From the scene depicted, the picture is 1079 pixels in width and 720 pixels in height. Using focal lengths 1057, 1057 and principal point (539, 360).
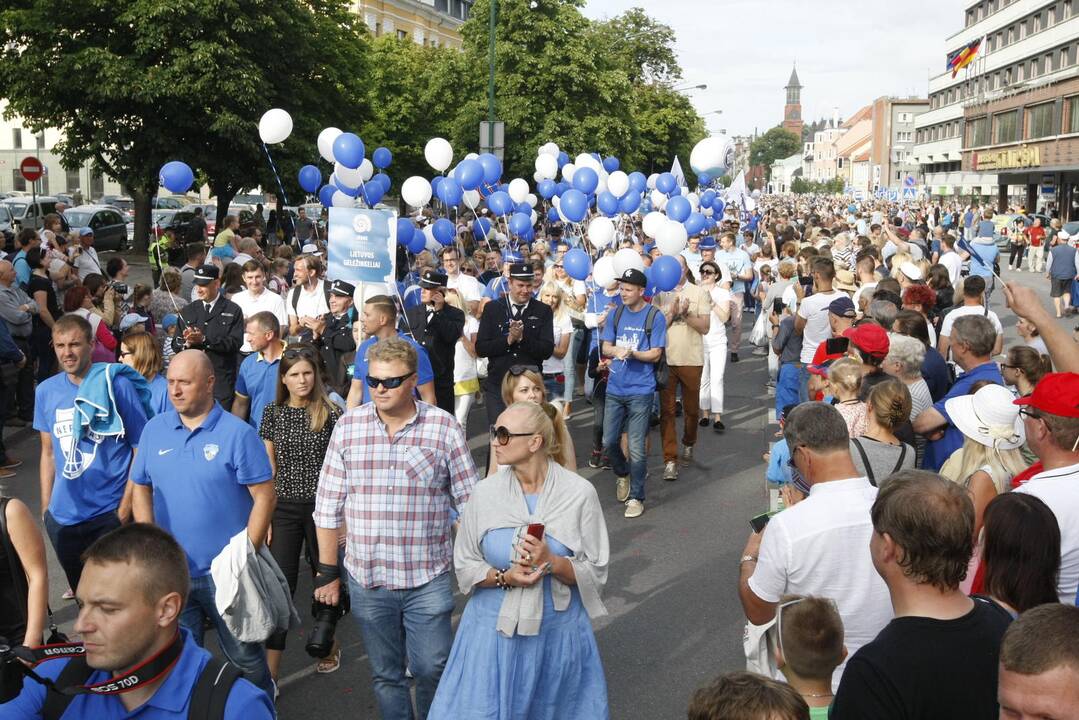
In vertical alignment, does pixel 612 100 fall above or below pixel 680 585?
above

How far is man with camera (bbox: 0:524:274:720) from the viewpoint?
2.38m

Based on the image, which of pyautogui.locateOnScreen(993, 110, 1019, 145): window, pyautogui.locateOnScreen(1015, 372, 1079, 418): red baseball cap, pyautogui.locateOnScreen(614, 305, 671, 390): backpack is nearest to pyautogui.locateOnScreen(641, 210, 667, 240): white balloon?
pyautogui.locateOnScreen(614, 305, 671, 390): backpack

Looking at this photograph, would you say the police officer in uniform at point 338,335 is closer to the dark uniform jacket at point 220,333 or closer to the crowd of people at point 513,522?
the crowd of people at point 513,522

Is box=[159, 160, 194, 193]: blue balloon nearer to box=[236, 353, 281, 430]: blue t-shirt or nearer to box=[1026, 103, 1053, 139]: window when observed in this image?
box=[236, 353, 281, 430]: blue t-shirt

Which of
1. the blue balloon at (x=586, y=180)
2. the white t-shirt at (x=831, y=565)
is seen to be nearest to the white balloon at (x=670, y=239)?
the blue balloon at (x=586, y=180)

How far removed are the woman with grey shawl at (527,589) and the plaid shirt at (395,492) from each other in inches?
18.4

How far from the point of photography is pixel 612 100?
44219 millimetres

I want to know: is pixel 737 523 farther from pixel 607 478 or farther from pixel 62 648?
pixel 62 648

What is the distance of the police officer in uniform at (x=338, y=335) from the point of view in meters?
8.30

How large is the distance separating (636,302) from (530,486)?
4605 millimetres

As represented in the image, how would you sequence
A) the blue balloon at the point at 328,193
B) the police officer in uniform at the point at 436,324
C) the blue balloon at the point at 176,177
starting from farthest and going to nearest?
the blue balloon at the point at 328,193, the blue balloon at the point at 176,177, the police officer in uniform at the point at 436,324

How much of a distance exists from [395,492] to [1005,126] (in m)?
70.2

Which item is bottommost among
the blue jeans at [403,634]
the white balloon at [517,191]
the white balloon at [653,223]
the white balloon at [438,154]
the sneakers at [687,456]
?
the sneakers at [687,456]

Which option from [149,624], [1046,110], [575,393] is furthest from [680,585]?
[1046,110]
